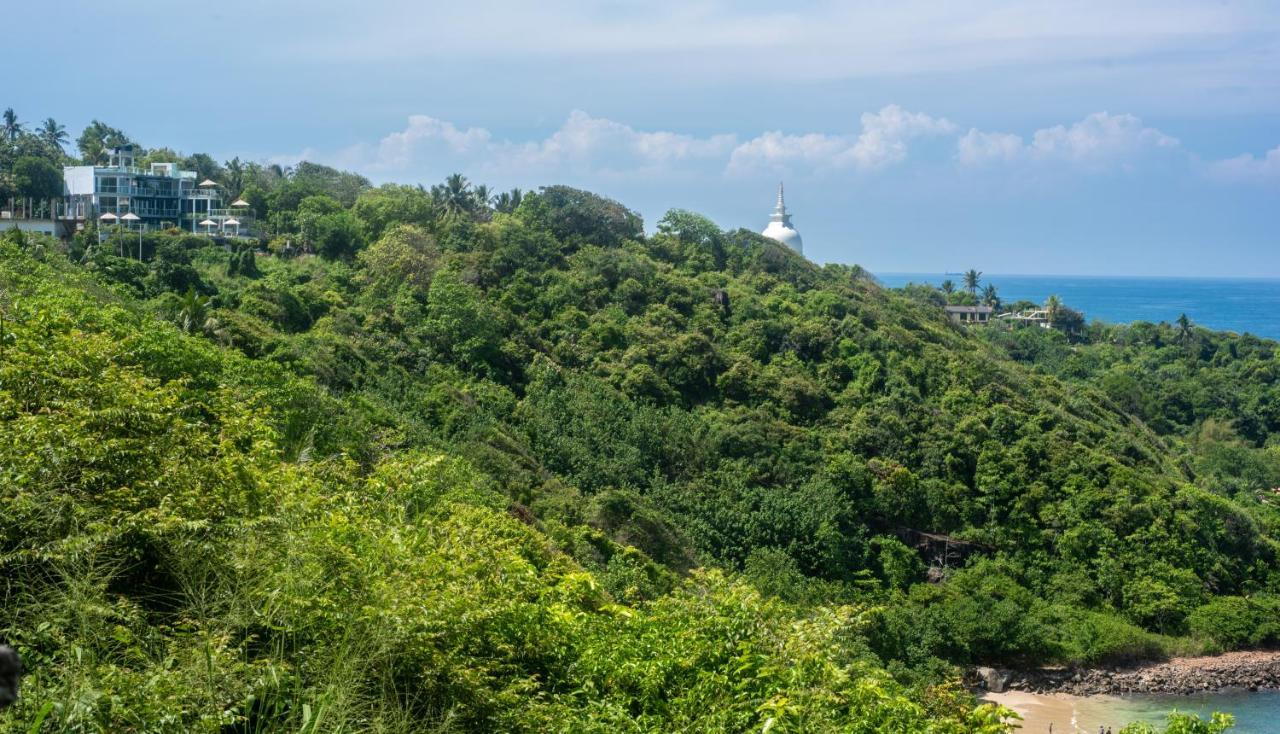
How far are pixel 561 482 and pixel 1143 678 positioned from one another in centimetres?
1471

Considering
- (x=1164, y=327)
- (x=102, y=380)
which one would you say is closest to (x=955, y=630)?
(x=102, y=380)

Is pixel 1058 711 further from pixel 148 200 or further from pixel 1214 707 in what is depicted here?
pixel 148 200

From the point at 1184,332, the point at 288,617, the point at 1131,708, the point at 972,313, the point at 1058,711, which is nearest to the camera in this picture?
the point at 288,617

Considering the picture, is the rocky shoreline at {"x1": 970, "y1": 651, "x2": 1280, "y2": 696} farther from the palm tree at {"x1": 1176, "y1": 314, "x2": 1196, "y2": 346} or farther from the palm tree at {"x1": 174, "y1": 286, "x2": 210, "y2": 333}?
the palm tree at {"x1": 1176, "y1": 314, "x2": 1196, "y2": 346}

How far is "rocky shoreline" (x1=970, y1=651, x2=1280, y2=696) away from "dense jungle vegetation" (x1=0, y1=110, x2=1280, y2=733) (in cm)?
54

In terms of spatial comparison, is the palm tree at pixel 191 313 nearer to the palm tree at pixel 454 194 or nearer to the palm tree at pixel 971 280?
the palm tree at pixel 454 194

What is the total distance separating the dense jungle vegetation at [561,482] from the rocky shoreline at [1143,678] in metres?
0.54

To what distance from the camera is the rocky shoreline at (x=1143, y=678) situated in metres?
26.4

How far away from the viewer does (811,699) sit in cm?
823

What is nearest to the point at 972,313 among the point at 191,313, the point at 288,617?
the point at 191,313

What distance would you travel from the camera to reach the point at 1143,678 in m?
27.0

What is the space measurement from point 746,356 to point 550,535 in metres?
15.4

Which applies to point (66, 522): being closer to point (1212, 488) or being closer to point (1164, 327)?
point (1212, 488)

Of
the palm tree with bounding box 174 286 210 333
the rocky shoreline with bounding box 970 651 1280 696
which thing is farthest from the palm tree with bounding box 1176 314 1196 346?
the palm tree with bounding box 174 286 210 333
